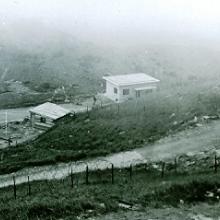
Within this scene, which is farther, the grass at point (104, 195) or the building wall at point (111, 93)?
the building wall at point (111, 93)

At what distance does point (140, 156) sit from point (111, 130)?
848 cm

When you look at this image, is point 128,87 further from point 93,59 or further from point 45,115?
point 93,59

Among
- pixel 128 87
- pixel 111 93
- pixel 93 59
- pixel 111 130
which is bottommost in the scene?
pixel 111 130

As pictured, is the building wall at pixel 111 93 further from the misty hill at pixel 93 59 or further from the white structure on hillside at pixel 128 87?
the misty hill at pixel 93 59

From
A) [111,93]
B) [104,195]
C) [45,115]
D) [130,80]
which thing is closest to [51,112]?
[45,115]

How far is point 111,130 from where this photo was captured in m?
35.3

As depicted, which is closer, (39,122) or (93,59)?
(39,122)

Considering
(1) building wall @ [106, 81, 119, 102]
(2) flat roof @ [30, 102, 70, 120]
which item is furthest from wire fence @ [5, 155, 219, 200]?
(1) building wall @ [106, 81, 119, 102]

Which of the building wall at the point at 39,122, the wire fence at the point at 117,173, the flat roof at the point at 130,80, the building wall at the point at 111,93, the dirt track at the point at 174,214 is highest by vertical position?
the flat roof at the point at 130,80

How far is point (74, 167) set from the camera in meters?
26.6

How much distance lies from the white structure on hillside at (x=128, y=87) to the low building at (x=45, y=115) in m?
7.69

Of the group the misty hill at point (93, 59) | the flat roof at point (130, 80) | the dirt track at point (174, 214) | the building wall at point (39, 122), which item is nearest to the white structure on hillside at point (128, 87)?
the flat roof at point (130, 80)

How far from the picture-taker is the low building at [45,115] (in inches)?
1703

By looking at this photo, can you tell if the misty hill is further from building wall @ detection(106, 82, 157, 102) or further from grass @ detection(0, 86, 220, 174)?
grass @ detection(0, 86, 220, 174)
